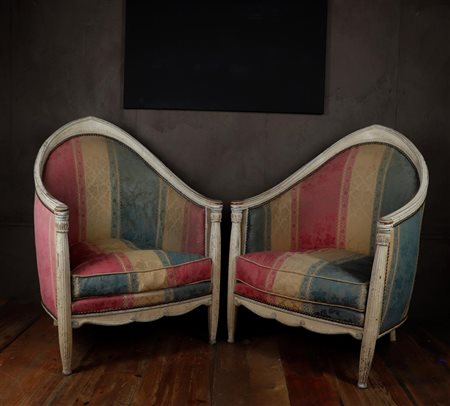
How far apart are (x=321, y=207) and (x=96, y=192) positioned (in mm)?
1182

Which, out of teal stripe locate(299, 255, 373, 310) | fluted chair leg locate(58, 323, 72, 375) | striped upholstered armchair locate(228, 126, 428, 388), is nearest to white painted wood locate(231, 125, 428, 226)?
striped upholstered armchair locate(228, 126, 428, 388)

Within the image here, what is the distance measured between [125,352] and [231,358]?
0.49 metres

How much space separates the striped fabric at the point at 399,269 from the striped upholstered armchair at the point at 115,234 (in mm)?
828

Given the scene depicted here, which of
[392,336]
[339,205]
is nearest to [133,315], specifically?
[339,205]

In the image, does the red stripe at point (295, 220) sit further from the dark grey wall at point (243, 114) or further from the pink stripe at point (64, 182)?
the pink stripe at point (64, 182)

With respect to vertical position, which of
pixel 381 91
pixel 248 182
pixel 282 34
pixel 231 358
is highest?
pixel 282 34

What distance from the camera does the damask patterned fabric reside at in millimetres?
2373

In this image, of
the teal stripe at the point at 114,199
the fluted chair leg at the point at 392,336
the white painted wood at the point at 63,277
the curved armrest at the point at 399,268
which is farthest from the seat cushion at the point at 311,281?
the white painted wood at the point at 63,277

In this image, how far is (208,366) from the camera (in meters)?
2.50

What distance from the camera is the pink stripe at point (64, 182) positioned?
291 cm

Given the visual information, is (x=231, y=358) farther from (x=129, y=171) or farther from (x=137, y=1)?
(x=137, y=1)

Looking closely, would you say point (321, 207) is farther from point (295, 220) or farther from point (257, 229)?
point (257, 229)

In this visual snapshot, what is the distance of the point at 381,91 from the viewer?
3.30m

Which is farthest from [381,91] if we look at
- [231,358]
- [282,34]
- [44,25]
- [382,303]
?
[44,25]
